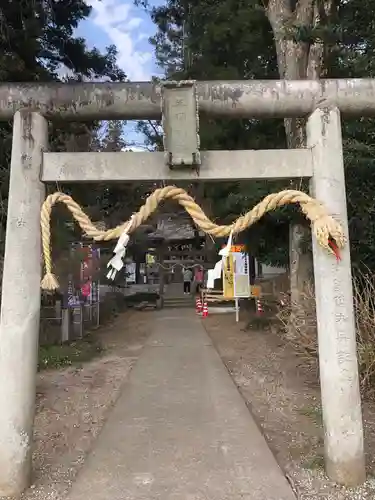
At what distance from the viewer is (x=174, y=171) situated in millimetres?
3602

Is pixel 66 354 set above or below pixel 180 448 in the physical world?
above

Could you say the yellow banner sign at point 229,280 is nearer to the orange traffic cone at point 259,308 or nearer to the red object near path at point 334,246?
the orange traffic cone at point 259,308

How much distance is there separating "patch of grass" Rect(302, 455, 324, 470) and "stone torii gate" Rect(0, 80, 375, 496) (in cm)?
35

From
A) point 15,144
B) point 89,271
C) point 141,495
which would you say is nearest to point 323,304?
point 141,495

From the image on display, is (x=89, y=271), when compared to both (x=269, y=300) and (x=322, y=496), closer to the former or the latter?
(x=269, y=300)

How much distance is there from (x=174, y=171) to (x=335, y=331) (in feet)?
5.47

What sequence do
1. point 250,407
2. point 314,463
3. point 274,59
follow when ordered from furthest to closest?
point 274,59 < point 250,407 < point 314,463

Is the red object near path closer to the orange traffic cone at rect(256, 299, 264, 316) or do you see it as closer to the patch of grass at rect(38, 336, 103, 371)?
the patch of grass at rect(38, 336, 103, 371)

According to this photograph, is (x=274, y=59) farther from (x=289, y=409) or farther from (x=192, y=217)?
(x=192, y=217)

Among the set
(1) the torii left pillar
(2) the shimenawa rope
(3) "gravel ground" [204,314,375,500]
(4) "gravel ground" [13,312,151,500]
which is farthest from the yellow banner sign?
(1) the torii left pillar

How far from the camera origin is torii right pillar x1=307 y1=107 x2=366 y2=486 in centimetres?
356

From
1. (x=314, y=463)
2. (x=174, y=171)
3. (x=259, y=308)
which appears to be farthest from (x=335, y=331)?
(x=259, y=308)

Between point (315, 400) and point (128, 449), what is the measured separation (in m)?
2.78

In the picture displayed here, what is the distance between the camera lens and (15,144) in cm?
368
